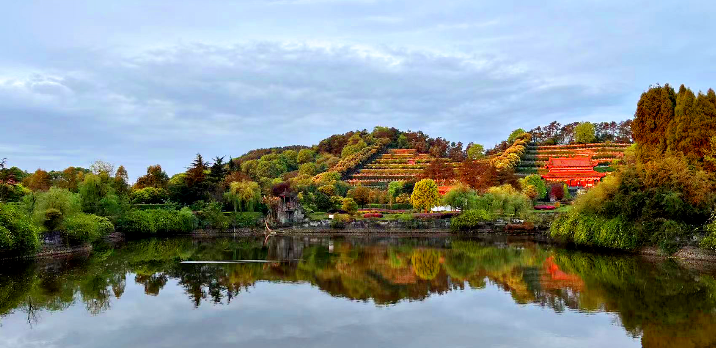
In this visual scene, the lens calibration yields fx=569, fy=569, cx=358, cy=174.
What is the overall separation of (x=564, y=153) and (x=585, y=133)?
7.35m

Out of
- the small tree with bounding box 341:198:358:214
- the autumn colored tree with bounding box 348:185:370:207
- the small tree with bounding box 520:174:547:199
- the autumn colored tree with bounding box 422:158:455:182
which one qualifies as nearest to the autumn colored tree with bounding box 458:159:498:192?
the small tree with bounding box 520:174:547:199

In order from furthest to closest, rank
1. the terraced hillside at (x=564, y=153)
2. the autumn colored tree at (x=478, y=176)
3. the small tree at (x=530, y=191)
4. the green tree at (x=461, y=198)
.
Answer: the terraced hillside at (x=564, y=153) < the autumn colored tree at (x=478, y=176) < the small tree at (x=530, y=191) < the green tree at (x=461, y=198)

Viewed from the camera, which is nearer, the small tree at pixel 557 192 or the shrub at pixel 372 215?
the shrub at pixel 372 215

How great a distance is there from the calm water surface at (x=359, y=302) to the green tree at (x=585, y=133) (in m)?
69.6

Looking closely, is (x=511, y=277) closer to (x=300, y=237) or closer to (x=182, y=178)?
(x=300, y=237)

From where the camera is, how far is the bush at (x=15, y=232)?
975 inches

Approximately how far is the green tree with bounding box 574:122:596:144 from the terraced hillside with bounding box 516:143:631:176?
2604mm

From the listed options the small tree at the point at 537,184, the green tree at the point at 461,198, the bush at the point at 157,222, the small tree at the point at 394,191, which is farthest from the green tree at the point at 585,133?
the bush at the point at 157,222

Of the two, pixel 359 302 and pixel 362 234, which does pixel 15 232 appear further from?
pixel 362 234

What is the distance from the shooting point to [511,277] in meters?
23.2

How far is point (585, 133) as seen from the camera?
3733 inches

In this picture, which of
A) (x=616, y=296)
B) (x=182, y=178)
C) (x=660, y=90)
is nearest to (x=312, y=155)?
(x=182, y=178)

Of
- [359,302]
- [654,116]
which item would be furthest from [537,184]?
[359,302]

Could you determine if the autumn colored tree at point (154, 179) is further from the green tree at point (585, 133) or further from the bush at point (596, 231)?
the green tree at point (585, 133)
